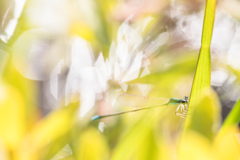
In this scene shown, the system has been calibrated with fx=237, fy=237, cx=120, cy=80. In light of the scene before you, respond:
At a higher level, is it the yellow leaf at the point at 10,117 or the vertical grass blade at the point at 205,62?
the vertical grass blade at the point at 205,62

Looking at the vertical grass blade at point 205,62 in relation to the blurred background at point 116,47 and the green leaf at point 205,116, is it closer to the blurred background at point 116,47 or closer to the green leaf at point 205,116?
the green leaf at point 205,116

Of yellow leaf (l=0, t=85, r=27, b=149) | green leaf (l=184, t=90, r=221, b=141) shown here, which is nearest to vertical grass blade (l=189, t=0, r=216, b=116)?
green leaf (l=184, t=90, r=221, b=141)

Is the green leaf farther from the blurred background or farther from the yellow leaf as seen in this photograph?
the blurred background

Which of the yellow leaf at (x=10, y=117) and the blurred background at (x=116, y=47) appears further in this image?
the blurred background at (x=116, y=47)

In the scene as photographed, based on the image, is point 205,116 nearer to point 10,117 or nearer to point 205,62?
point 205,62

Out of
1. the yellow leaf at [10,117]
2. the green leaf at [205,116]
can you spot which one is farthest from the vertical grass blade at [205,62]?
the yellow leaf at [10,117]

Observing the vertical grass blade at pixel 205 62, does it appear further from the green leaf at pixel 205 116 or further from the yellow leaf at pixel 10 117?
the yellow leaf at pixel 10 117

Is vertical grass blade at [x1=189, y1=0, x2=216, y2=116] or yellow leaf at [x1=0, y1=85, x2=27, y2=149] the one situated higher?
vertical grass blade at [x1=189, y1=0, x2=216, y2=116]

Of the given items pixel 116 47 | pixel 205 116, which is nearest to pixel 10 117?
pixel 205 116

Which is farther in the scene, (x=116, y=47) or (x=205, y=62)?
(x=116, y=47)
